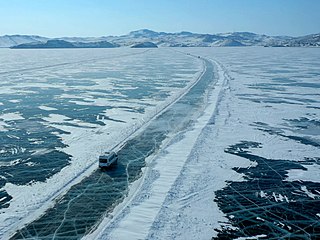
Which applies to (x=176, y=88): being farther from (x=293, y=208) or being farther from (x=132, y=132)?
(x=293, y=208)

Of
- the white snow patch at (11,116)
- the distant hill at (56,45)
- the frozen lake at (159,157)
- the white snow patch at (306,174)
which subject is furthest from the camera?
the distant hill at (56,45)

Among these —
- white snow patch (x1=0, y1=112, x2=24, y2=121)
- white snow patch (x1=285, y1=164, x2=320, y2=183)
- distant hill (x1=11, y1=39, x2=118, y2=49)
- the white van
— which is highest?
the white van

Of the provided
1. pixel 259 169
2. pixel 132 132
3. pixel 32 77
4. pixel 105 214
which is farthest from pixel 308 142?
pixel 32 77

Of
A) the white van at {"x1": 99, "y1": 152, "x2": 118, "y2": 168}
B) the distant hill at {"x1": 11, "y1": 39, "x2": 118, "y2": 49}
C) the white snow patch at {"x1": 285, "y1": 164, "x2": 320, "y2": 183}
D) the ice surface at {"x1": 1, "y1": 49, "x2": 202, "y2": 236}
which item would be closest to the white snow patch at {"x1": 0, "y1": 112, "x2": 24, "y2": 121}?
the ice surface at {"x1": 1, "y1": 49, "x2": 202, "y2": 236}

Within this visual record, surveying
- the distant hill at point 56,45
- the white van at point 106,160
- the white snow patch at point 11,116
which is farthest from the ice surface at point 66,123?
the distant hill at point 56,45

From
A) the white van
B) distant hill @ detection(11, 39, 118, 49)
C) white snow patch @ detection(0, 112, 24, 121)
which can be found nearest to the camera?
the white van

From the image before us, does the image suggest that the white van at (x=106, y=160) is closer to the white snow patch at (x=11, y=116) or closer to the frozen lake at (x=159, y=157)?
the frozen lake at (x=159, y=157)

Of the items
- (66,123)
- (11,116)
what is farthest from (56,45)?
(66,123)

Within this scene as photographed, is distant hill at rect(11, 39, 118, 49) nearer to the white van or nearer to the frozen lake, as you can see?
the frozen lake
